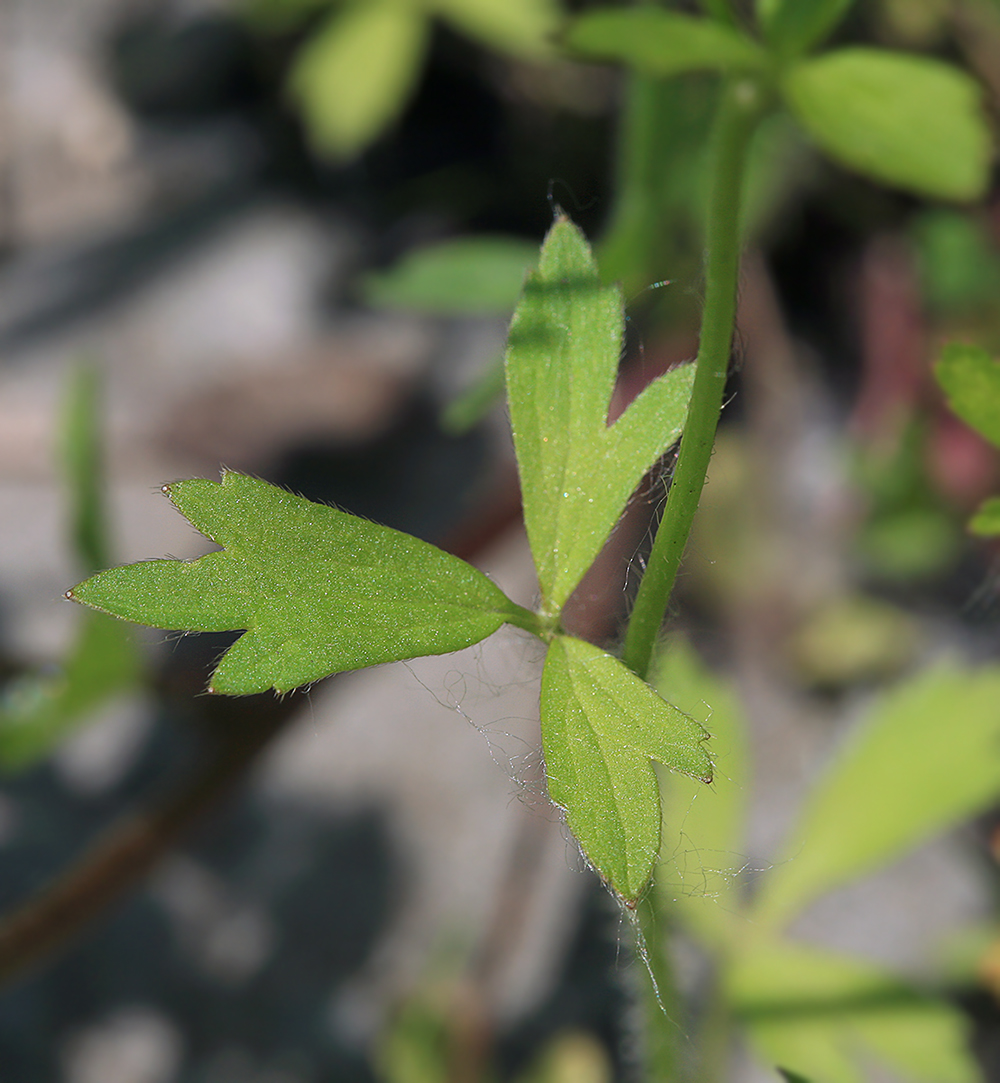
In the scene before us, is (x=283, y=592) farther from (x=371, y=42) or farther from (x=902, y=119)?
(x=371, y=42)

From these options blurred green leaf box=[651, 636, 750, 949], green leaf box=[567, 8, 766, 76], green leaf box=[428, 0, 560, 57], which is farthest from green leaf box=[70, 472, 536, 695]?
green leaf box=[428, 0, 560, 57]

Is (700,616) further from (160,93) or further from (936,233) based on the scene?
(160,93)

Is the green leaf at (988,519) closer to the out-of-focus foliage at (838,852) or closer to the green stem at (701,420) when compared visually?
the green stem at (701,420)

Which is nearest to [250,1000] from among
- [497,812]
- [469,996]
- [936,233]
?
[469,996]

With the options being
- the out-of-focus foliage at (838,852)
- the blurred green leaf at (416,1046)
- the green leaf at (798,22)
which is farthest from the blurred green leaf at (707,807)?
the green leaf at (798,22)

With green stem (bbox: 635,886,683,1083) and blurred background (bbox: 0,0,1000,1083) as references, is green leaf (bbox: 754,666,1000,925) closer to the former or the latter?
blurred background (bbox: 0,0,1000,1083)

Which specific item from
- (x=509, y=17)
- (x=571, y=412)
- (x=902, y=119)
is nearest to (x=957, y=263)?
(x=509, y=17)
